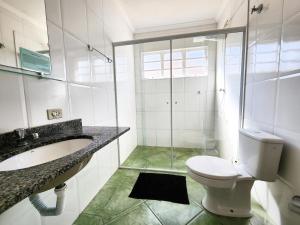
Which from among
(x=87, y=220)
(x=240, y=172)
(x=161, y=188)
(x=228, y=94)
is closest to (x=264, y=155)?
(x=240, y=172)

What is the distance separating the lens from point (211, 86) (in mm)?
2693

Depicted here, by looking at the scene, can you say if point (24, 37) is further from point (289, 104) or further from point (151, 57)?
point (151, 57)

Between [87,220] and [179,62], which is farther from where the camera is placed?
[179,62]

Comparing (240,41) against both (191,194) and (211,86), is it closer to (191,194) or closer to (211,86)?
(211,86)

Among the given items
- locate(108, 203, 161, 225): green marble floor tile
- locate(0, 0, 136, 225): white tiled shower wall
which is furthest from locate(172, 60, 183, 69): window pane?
locate(108, 203, 161, 225): green marble floor tile

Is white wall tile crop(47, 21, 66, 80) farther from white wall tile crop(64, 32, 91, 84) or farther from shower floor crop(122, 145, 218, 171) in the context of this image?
shower floor crop(122, 145, 218, 171)

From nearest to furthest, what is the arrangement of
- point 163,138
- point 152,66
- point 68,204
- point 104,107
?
1. point 68,204
2. point 104,107
3. point 152,66
4. point 163,138

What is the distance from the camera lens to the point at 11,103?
86 cm

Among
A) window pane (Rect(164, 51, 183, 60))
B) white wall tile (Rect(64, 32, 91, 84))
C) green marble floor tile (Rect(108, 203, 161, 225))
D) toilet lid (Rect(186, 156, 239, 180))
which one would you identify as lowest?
green marble floor tile (Rect(108, 203, 161, 225))

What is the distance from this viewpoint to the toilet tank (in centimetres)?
110

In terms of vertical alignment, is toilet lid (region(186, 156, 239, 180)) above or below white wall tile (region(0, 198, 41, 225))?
above

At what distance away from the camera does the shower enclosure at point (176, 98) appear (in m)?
2.54

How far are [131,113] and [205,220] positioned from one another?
6.24 feet

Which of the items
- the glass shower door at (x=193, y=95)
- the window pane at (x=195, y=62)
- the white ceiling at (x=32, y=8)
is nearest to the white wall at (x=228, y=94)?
the glass shower door at (x=193, y=95)
